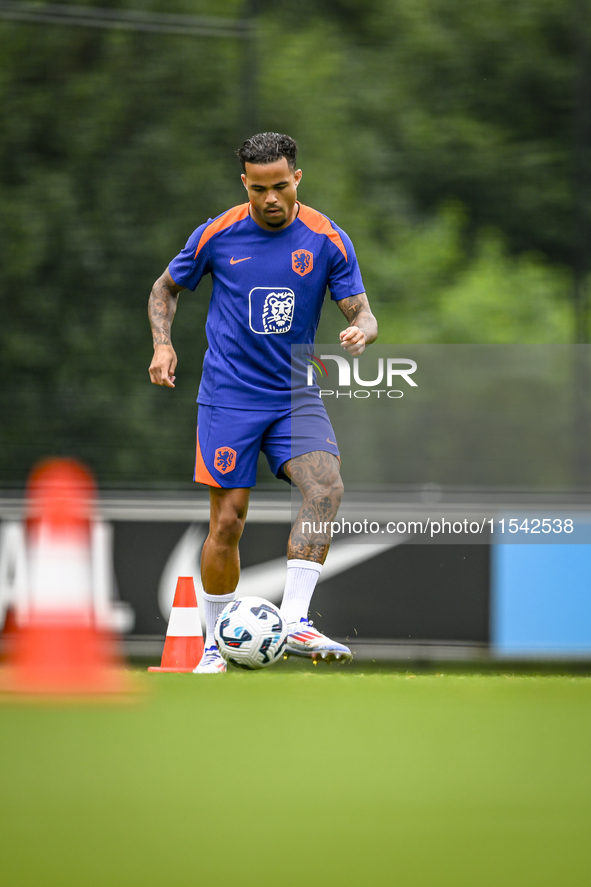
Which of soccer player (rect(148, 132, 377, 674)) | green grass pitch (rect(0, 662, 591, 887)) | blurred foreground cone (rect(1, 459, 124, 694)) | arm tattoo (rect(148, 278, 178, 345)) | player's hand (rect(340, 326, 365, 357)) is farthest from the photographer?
arm tattoo (rect(148, 278, 178, 345))

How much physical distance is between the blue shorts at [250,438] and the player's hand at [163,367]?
216 mm

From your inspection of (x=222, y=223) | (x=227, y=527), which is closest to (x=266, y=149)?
(x=222, y=223)

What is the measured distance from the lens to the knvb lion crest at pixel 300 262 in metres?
4.39

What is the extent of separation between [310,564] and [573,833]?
2.09m

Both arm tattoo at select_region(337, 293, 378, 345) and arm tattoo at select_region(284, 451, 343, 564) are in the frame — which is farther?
arm tattoo at select_region(337, 293, 378, 345)

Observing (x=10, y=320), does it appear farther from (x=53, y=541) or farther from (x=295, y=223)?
(x=53, y=541)

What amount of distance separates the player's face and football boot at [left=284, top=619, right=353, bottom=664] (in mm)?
1455

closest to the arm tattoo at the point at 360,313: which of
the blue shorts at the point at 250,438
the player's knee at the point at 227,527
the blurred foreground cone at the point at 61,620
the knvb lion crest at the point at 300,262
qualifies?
the knvb lion crest at the point at 300,262

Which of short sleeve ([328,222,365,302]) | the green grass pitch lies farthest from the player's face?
the green grass pitch

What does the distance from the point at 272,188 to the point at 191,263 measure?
509mm

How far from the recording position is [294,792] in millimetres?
2375

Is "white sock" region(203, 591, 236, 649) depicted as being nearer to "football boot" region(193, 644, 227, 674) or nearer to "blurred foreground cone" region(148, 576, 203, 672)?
"football boot" region(193, 644, 227, 674)

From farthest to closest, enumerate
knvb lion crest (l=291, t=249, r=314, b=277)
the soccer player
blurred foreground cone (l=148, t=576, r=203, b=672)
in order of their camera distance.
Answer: blurred foreground cone (l=148, t=576, r=203, b=672) → knvb lion crest (l=291, t=249, r=314, b=277) → the soccer player

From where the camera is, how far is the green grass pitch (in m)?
1.89
